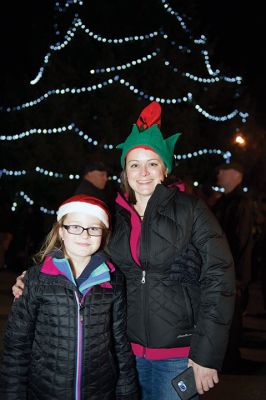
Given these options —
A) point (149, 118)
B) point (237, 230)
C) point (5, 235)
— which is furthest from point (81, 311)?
point (5, 235)

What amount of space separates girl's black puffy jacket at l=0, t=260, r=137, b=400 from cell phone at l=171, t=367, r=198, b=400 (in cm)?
33

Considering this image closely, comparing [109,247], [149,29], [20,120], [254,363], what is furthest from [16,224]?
[109,247]

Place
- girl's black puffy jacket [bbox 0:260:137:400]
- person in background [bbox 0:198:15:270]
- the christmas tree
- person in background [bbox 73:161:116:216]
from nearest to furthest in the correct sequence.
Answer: girl's black puffy jacket [bbox 0:260:137:400], person in background [bbox 73:161:116:216], person in background [bbox 0:198:15:270], the christmas tree

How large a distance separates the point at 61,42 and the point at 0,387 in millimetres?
14284

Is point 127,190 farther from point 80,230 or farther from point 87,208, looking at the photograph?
point 80,230

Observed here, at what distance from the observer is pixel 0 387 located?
256 centimetres

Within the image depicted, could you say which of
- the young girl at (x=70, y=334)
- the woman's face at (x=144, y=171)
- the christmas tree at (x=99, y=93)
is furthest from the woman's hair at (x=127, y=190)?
the christmas tree at (x=99, y=93)

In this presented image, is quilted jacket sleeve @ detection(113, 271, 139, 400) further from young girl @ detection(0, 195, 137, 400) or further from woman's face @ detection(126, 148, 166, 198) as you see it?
woman's face @ detection(126, 148, 166, 198)

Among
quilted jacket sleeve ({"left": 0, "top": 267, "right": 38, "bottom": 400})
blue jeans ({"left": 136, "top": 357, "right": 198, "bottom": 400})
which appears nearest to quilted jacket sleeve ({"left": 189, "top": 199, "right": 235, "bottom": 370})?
blue jeans ({"left": 136, "top": 357, "right": 198, "bottom": 400})

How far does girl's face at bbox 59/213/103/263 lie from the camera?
2711 millimetres

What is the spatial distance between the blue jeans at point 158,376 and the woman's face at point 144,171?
3.02 ft

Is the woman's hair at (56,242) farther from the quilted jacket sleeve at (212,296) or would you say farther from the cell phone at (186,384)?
the cell phone at (186,384)

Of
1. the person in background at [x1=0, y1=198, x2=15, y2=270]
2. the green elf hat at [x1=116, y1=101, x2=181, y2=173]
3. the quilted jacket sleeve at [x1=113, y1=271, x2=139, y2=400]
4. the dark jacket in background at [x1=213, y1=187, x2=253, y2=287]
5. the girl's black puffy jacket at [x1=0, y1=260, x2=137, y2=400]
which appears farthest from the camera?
the person in background at [x1=0, y1=198, x2=15, y2=270]

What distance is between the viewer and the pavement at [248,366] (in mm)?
4477
